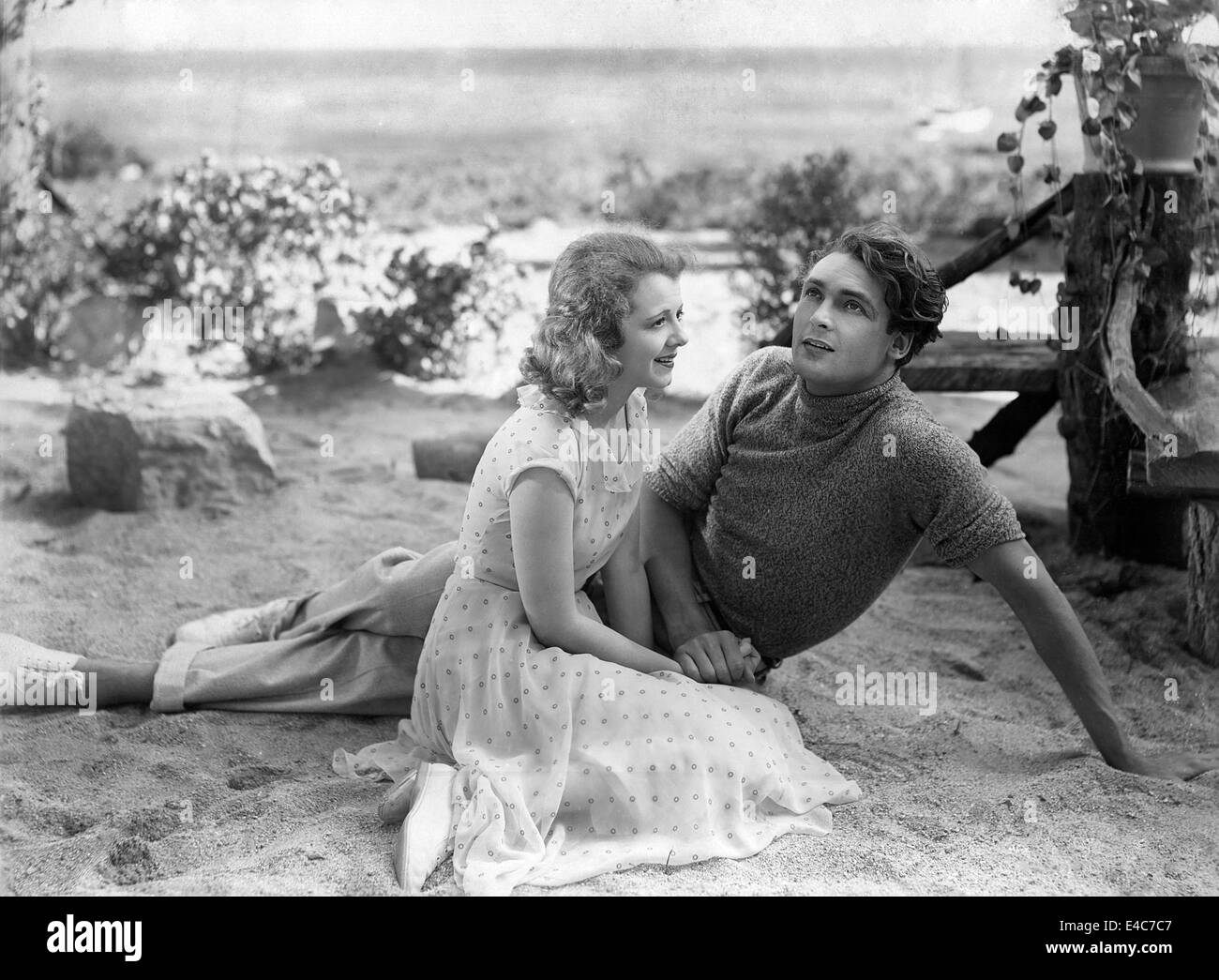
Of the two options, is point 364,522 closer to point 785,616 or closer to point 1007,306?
point 785,616

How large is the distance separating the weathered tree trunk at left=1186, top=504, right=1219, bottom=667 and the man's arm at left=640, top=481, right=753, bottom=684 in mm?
1293

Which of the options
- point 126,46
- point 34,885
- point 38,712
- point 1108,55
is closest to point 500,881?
point 34,885

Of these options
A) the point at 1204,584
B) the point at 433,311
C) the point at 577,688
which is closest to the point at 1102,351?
the point at 1204,584

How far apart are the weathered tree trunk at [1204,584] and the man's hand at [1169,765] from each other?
2.17ft

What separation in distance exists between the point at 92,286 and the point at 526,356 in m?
4.62

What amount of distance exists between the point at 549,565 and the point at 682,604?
1.38 feet

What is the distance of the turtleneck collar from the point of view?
7.19 feet

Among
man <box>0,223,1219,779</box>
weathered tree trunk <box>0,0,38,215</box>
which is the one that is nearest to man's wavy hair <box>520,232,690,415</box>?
man <box>0,223,1219,779</box>

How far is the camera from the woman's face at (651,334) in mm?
2088

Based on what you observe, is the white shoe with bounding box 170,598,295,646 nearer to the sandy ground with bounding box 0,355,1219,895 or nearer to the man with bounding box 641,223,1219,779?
the sandy ground with bounding box 0,355,1219,895

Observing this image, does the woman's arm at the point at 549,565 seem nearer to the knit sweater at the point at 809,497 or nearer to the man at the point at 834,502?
the man at the point at 834,502

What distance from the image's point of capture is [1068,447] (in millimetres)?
3430

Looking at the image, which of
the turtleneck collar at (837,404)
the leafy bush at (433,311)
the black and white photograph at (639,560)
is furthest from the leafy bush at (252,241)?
the turtleneck collar at (837,404)

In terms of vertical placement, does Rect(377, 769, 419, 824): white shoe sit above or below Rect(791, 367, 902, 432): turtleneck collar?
below
